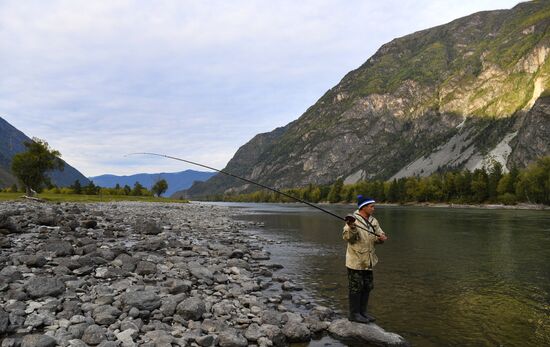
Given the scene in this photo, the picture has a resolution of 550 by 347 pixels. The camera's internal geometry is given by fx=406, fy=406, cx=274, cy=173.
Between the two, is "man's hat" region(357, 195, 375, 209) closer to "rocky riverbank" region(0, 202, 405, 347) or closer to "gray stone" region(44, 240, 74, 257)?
"rocky riverbank" region(0, 202, 405, 347)

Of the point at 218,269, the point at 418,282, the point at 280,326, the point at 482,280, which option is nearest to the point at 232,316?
the point at 280,326

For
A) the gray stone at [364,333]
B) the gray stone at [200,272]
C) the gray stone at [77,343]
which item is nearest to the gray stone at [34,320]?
the gray stone at [77,343]

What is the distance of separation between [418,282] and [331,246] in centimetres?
1290

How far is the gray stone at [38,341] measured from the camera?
27.1 feet

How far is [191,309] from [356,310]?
454 centimetres

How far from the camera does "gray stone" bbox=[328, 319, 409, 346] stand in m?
10.1

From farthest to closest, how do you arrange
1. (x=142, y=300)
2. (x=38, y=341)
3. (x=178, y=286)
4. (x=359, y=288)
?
(x=178, y=286)
(x=142, y=300)
(x=359, y=288)
(x=38, y=341)

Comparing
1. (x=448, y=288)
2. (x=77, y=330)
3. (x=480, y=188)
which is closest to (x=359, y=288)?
(x=77, y=330)

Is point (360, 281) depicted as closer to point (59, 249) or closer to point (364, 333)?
point (364, 333)

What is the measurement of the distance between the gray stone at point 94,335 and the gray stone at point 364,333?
5701mm

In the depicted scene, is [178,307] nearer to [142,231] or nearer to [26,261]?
[26,261]

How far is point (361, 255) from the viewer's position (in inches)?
431

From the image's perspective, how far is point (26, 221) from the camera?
26.8 meters

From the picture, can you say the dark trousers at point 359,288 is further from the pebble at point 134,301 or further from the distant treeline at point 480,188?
the distant treeline at point 480,188
